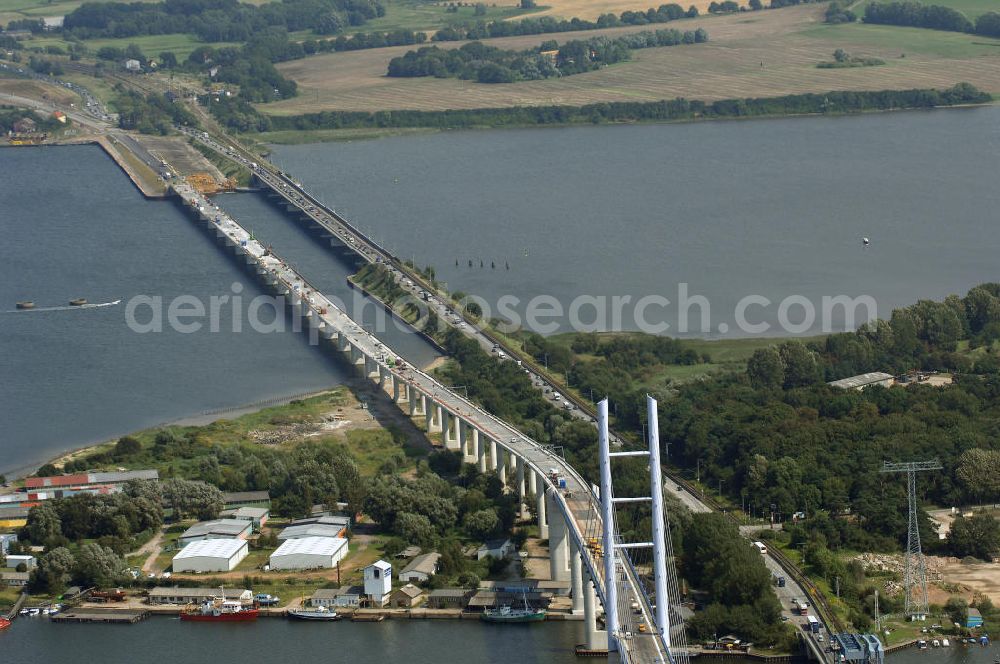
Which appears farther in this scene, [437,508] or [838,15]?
[838,15]

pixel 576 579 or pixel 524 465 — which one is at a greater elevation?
pixel 524 465

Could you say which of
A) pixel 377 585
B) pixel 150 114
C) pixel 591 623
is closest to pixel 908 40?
pixel 150 114

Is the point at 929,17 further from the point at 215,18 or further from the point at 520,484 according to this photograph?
the point at 520,484

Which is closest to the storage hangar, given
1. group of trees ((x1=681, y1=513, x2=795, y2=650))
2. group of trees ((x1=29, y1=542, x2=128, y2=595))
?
group of trees ((x1=29, y1=542, x2=128, y2=595))

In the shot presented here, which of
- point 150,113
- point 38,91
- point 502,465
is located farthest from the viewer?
point 38,91

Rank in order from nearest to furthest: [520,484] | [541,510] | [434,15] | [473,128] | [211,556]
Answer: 1. [211,556]
2. [541,510]
3. [520,484]
4. [473,128]
5. [434,15]

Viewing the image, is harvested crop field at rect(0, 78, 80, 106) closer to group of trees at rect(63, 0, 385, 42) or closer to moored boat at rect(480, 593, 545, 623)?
group of trees at rect(63, 0, 385, 42)
